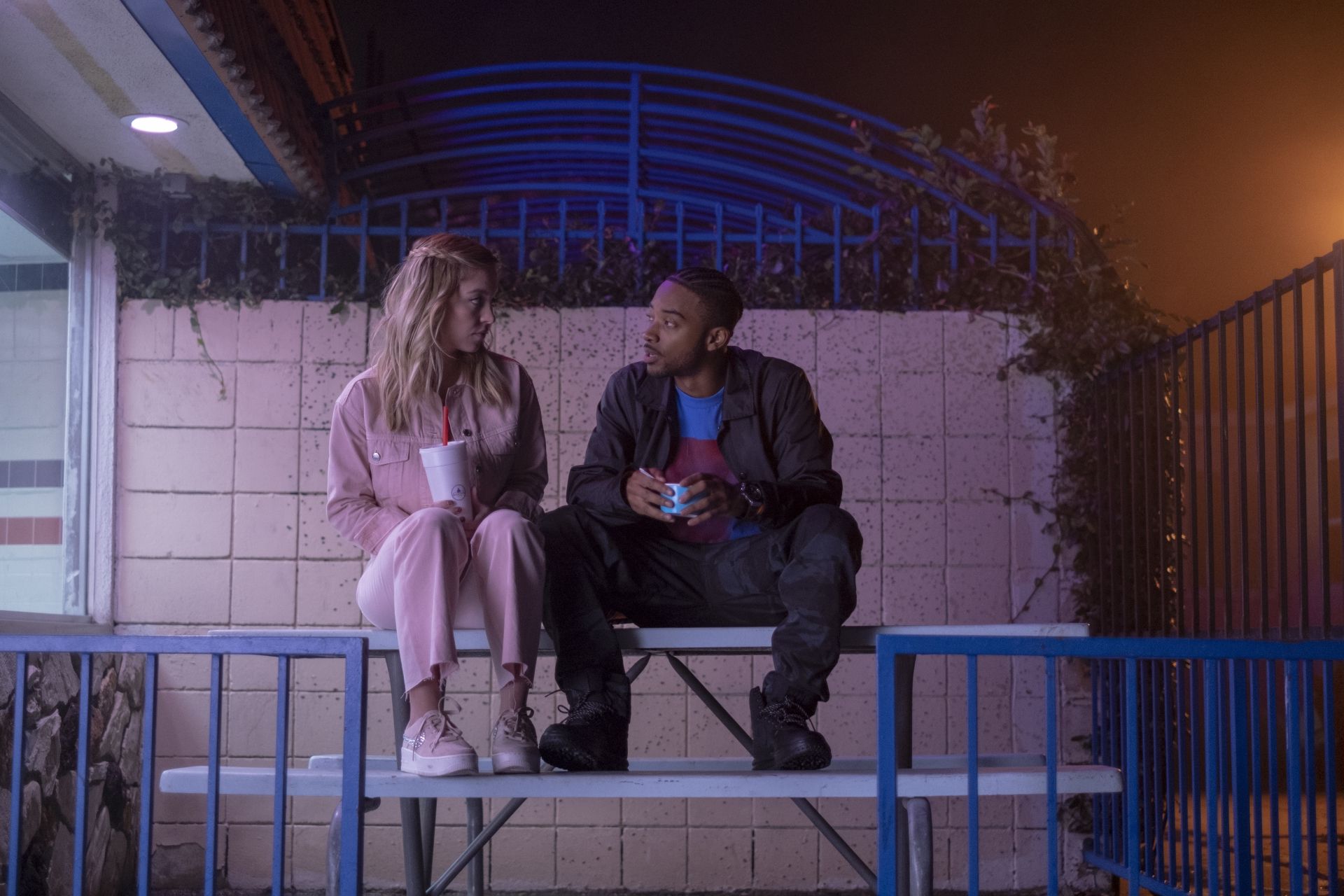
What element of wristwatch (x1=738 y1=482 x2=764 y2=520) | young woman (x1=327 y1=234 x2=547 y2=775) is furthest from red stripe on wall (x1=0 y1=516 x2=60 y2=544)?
wristwatch (x1=738 y1=482 x2=764 y2=520)

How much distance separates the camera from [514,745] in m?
2.66

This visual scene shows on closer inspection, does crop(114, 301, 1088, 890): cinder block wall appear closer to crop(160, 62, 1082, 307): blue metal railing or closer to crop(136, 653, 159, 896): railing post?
crop(160, 62, 1082, 307): blue metal railing

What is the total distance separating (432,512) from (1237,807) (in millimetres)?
1628

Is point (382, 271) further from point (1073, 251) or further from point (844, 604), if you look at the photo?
point (844, 604)

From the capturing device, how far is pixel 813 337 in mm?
5027

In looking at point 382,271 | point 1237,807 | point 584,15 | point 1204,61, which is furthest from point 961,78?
point 1237,807

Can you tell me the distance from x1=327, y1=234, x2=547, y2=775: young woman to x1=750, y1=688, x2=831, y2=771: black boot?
48cm

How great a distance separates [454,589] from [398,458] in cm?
57

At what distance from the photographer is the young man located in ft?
9.14

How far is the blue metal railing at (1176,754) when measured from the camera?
195cm

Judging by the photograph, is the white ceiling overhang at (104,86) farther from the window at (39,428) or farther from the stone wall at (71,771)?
the stone wall at (71,771)

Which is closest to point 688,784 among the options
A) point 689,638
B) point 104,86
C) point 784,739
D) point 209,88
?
point 784,739

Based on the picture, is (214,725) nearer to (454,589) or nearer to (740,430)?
(454,589)

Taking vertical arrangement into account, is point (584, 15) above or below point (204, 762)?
above
